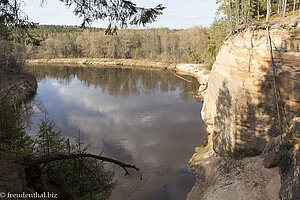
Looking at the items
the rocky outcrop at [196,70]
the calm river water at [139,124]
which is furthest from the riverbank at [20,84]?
the rocky outcrop at [196,70]

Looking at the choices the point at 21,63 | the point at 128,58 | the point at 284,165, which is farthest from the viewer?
the point at 128,58

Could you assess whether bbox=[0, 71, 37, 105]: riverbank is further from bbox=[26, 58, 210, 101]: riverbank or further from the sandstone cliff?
the sandstone cliff

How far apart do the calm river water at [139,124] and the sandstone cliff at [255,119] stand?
8.08ft

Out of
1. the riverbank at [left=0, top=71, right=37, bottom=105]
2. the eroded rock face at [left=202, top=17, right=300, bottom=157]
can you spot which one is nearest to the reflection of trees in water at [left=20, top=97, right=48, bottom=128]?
the riverbank at [left=0, top=71, right=37, bottom=105]

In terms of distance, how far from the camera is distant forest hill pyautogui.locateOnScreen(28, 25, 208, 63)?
63.5 meters

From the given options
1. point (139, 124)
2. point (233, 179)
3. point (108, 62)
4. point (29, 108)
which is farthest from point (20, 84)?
point (108, 62)

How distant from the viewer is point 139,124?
2195cm

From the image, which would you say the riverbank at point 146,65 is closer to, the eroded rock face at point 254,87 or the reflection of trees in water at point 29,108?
the eroded rock face at point 254,87

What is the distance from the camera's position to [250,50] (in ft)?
32.5

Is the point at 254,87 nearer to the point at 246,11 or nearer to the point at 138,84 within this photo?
the point at 246,11

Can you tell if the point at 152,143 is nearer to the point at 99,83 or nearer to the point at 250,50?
the point at 250,50

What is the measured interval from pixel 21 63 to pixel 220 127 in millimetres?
34414

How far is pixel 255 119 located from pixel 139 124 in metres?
13.5

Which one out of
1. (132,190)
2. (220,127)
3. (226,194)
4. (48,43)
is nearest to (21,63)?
(132,190)
